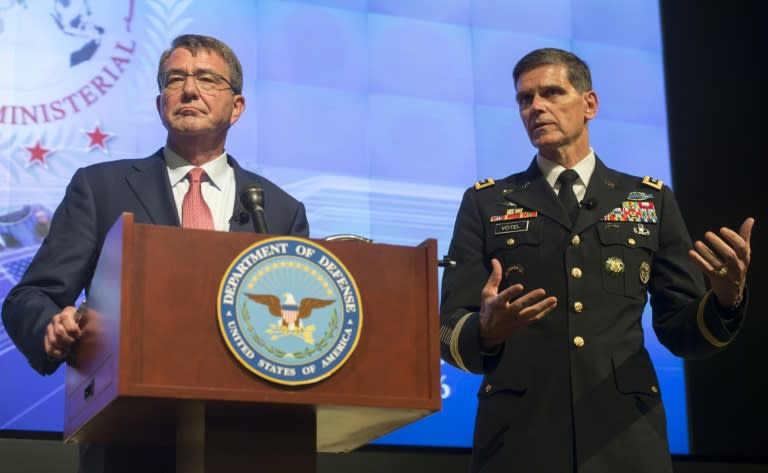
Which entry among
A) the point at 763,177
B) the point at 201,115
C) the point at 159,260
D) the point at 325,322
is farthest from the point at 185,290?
the point at 763,177

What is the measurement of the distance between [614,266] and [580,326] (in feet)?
0.60

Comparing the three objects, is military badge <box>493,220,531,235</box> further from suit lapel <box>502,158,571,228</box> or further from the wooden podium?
the wooden podium

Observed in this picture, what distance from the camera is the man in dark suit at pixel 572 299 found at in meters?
2.48

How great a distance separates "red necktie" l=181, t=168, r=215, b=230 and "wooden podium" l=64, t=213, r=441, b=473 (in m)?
0.44

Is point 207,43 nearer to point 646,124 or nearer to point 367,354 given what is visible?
point 367,354

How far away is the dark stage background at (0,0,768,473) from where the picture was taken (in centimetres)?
444

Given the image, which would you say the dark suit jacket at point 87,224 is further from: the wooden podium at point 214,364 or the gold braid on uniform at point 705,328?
the gold braid on uniform at point 705,328

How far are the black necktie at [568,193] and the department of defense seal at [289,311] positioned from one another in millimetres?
1069

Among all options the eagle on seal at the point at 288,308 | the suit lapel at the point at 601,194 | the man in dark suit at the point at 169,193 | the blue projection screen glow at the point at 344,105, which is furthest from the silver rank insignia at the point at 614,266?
the blue projection screen glow at the point at 344,105

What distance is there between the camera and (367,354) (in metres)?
1.81

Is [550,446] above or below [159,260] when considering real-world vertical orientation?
below

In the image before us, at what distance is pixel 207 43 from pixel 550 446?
1222 mm

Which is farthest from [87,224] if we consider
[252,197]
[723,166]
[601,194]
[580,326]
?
[723,166]

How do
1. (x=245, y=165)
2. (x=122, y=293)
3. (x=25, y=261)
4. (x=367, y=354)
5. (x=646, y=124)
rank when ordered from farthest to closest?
(x=646, y=124) → (x=245, y=165) → (x=25, y=261) → (x=367, y=354) → (x=122, y=293)
